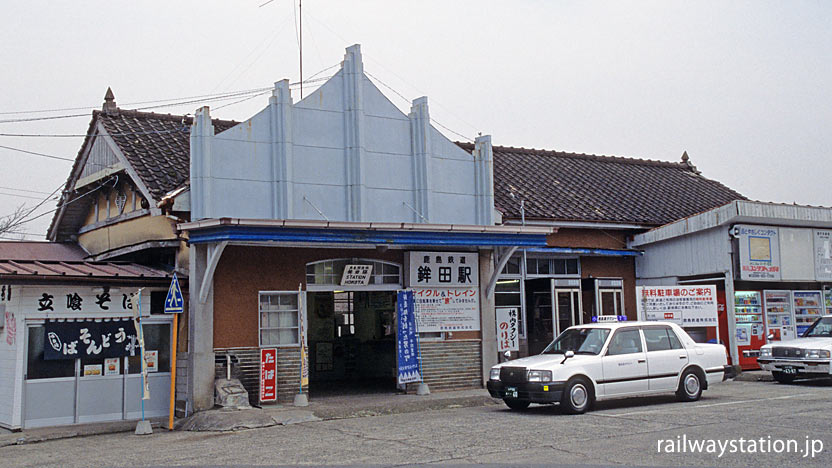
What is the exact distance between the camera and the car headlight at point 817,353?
60.9 ft

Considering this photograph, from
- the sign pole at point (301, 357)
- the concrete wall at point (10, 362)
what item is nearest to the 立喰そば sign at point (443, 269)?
the sign pole at point (301, 357)

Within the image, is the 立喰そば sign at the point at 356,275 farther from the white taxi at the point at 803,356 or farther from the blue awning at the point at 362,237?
the white taxi at the point at 803,356

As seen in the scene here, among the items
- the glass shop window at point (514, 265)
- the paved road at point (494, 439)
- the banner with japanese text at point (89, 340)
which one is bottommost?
the paved road at point (494, 439)

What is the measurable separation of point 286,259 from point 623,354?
7.24m

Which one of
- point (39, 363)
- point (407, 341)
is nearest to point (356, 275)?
point (407, 341)

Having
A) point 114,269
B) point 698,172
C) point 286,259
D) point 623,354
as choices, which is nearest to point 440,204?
point 286,259

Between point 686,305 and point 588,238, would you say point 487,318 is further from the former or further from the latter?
point 686,305

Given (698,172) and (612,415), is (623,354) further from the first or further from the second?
(698,172)

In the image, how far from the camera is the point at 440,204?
19.0m

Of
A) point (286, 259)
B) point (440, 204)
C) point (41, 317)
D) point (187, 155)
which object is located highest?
point (187, 155)

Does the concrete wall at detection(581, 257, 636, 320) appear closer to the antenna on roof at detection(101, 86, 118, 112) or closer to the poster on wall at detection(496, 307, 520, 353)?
the poster on wall at detection(496, 307, 520, 353)

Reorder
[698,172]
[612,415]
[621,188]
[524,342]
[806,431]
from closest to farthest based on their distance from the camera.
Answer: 1. [806,431]
2. [612,415]
3. [524,342]
4. [621,188]
5. [698,172]

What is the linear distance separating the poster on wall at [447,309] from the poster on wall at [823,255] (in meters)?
10.5

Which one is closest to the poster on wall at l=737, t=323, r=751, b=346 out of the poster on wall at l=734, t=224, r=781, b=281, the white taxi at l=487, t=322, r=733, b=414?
the poster on wall at l=734, t=224, r=781, b=281
